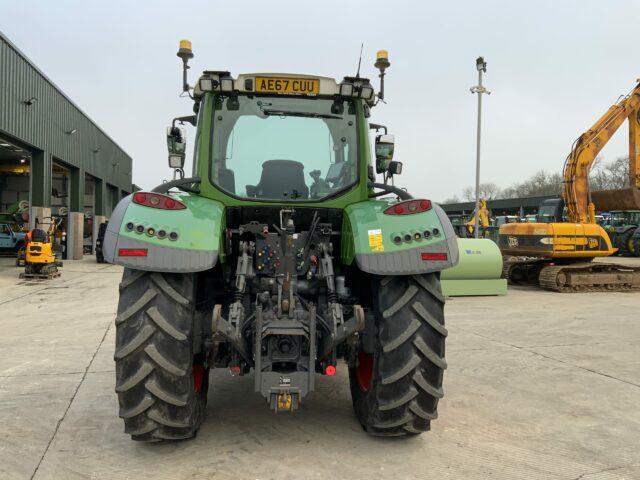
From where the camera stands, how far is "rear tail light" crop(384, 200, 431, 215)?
357cm

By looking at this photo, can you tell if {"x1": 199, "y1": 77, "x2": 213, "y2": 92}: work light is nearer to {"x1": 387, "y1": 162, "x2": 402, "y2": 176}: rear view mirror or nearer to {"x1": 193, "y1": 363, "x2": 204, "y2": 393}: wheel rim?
Result: {"x1": 387, "y1": 162, "x2": 402, "y2": 176}: rear view mirror

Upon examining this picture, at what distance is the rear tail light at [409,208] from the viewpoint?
3568 millimetres

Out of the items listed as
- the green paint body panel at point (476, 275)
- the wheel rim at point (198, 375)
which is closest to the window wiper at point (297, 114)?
the wheel rim at point (198, 375)

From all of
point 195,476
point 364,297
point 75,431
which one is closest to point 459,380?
point 364,297

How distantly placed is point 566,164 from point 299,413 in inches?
528

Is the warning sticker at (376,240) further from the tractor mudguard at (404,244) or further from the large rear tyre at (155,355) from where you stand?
the large rear tyre at (155,355)

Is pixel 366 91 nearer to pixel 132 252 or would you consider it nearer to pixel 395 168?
pixel 395 168

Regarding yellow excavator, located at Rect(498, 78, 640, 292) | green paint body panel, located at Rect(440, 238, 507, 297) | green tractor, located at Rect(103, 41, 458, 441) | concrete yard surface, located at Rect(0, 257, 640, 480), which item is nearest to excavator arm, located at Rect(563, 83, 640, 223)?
yellow excavator, located at Rect(498, 78, 640, 292)

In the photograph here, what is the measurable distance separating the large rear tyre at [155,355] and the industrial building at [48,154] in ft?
54.0

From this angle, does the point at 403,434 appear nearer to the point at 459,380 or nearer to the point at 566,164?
the point at 459,380

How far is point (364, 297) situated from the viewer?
4.11 m

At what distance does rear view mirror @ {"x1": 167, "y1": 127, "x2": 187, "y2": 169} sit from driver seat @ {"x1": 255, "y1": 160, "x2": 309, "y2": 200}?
83cm

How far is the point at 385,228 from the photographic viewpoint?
346 cm

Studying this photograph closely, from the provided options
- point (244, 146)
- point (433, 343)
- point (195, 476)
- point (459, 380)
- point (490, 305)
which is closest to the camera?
point (195, 476)
